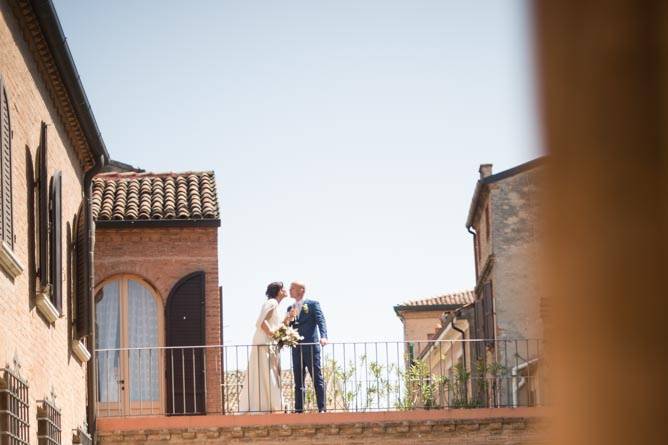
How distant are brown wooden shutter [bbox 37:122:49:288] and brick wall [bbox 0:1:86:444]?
183 mm

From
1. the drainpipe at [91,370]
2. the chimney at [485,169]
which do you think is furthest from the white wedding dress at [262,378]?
the chimney at [485,169]

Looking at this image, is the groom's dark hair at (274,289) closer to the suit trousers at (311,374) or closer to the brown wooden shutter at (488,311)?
the suit trousers at (311,374)

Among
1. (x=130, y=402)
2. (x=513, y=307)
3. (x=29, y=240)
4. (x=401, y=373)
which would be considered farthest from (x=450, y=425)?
(x=513, y=307)

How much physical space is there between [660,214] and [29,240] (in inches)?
514

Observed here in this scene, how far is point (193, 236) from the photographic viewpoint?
23766mm

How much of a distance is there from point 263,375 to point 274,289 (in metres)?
1.56

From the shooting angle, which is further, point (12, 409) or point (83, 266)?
A: point (83, 266)

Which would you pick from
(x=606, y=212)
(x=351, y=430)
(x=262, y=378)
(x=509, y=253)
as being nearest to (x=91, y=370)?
(x=262, y=378)

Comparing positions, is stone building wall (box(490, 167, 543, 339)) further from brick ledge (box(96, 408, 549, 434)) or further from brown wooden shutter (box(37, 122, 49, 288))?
brown wooden shutter (box(37, 122, 49, 288))

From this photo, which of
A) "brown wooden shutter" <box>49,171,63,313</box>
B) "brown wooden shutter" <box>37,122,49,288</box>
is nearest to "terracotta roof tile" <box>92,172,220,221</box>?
"brown wooden shutter" <box>49,171,63,313</box>

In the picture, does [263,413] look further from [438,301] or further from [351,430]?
[438,301]

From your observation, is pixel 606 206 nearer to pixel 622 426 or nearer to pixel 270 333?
pixel 622 426

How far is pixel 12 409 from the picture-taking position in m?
11.6

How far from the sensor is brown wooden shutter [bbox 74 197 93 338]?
58.4 ft
